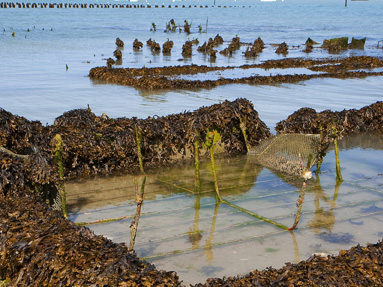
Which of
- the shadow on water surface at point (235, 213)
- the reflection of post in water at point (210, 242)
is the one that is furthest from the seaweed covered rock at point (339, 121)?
the reflection of post in water at point (210, 242)

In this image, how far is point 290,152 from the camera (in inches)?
388

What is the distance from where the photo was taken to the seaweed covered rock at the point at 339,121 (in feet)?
38.9

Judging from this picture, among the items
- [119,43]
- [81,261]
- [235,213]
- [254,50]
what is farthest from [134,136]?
[119,43]

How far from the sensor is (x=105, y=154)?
9.83 meters

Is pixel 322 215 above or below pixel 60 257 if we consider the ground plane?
below

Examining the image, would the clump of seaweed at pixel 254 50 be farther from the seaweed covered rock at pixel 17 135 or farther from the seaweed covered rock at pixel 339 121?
the seaweed covered rock at pixel 17 135

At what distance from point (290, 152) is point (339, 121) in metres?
2.96

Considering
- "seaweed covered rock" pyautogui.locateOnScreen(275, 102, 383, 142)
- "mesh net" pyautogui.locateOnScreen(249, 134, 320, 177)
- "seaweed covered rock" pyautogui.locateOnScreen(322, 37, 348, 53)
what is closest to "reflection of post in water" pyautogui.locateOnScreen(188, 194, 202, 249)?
"mesh net" pyautogui.locateOnScreen(249, 134, 320, 177)

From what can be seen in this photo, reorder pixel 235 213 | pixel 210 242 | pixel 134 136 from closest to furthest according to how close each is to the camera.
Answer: pixel 210 242 < pixel 235 213 < pixel 134 136

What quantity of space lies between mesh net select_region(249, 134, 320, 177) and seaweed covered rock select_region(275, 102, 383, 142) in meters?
1.60

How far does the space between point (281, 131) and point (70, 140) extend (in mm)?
4469

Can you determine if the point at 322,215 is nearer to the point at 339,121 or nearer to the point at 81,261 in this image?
the point at 81,261

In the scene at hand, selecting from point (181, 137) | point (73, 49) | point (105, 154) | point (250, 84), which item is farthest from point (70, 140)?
point (73, 49)

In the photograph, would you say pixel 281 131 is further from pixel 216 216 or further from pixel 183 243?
pixel 183 243
